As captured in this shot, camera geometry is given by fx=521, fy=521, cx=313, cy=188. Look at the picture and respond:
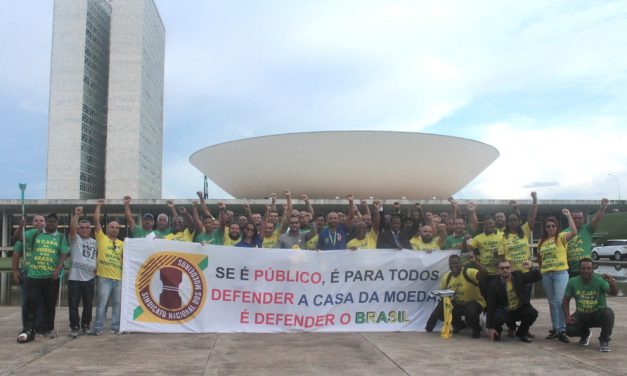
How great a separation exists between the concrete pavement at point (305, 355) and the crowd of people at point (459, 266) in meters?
0.29

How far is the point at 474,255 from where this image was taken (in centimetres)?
695

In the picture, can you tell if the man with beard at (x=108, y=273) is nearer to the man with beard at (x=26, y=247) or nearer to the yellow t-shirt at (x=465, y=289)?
the man with beard at (x=26, y=247)

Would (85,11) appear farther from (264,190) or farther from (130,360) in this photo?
(130,360)

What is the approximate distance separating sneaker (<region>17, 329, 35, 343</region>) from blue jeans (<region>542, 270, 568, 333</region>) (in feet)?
21.0

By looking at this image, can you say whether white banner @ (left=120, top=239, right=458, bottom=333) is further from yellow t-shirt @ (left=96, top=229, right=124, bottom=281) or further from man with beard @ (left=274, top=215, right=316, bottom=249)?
man with beard @ (left=274, top=215, right=316, bottom=249)

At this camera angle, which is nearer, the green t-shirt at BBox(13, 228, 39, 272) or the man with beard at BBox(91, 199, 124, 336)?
the green t-shirt at BBox(13, 228, 39, 272)

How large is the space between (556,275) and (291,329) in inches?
137

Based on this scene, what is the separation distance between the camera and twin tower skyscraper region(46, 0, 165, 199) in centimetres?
5894

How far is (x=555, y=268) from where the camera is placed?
257 inches

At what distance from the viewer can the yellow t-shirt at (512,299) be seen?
6.50 meters

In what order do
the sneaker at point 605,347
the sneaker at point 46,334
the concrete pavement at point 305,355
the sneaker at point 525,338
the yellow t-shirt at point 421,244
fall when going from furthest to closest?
the yellow t-shirt at point 421,244, the sneaker at point 46,334, the sneaker at point 525,338, the sneaker at point 605,347, the concrete pavement at point 305,355

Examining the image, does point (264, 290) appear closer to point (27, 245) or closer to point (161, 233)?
point (161, 233)

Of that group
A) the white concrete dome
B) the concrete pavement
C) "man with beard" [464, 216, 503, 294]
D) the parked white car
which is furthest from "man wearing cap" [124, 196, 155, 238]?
the parked white car

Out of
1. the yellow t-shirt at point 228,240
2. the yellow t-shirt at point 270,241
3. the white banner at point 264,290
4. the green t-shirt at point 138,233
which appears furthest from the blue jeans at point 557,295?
the green t-shirt at point 138,233
